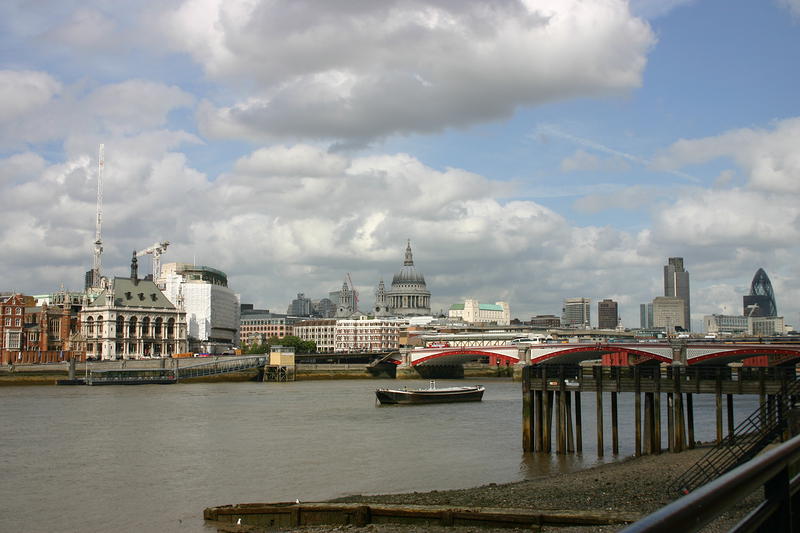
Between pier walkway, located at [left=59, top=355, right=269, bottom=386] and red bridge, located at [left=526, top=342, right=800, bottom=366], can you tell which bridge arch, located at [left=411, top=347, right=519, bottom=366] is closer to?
red bridge, located at [left=526, top=342, right=800, bottom=366]

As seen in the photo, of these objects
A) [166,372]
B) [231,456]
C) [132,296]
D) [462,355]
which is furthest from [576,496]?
[132,296]

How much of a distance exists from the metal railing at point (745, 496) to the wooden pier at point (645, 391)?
30.3m

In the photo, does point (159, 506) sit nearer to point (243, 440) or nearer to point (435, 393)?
point (243, 440)

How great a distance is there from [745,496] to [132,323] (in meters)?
151

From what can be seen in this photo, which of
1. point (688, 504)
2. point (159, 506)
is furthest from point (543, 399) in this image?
point (688, 504)

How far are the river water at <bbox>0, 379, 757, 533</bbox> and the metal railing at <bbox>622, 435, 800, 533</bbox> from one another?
840 inches

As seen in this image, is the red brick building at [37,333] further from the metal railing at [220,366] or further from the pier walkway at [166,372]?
the metal railing at [220,366]

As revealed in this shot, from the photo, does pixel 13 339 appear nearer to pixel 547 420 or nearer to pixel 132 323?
pixel 132 323

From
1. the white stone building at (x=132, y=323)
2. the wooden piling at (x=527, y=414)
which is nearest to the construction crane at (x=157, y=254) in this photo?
the white stone building at (x=132, y=323)

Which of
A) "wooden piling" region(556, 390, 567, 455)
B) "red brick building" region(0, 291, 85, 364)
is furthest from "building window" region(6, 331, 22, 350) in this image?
"wooden piling" region(556, 390, 567, 455)

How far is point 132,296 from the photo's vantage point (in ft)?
492

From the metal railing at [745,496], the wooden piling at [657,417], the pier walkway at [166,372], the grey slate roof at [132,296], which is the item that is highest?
the grey slate roof at [132,296]

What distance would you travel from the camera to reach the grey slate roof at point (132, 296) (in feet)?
479

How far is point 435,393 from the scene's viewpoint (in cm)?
7569
